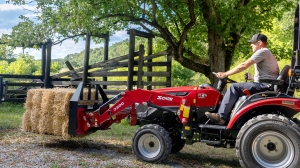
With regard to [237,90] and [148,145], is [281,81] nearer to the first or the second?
[237,90]

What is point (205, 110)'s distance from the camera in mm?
6035

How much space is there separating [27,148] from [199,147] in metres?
3.46

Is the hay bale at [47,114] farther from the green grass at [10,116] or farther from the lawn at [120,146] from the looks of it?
the green grass at [10,116]

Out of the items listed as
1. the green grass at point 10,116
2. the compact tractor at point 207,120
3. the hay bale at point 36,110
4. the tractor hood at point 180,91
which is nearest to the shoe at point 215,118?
the compact tractor at point 207,120

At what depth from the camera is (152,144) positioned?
6133 millimetres

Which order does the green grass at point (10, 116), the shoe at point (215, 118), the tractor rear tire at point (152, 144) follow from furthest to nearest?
the green grass at point (10, 116) < the tractor rear tire at point (152, 144) < the shoe at point (215, 118)

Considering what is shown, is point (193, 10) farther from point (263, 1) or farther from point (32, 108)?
point (32, 108)

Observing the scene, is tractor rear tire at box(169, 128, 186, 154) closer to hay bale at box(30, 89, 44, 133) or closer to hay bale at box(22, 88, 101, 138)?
hay bale at box(22, 88, 101, 138)

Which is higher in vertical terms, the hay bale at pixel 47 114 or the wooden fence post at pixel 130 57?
the wooden fence post at pixel 130 57

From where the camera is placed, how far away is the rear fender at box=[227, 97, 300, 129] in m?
5.25

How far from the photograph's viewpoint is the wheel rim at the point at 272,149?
5.18m

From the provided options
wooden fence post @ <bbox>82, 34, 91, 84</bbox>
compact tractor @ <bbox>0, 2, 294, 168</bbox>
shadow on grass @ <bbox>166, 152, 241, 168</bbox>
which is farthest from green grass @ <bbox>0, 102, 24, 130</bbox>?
shadow on grass @ <bbox>166, 152, 241, 168</bbox>

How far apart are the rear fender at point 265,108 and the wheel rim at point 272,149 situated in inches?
15.0

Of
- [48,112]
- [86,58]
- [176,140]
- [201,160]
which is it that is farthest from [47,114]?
[86,58]
